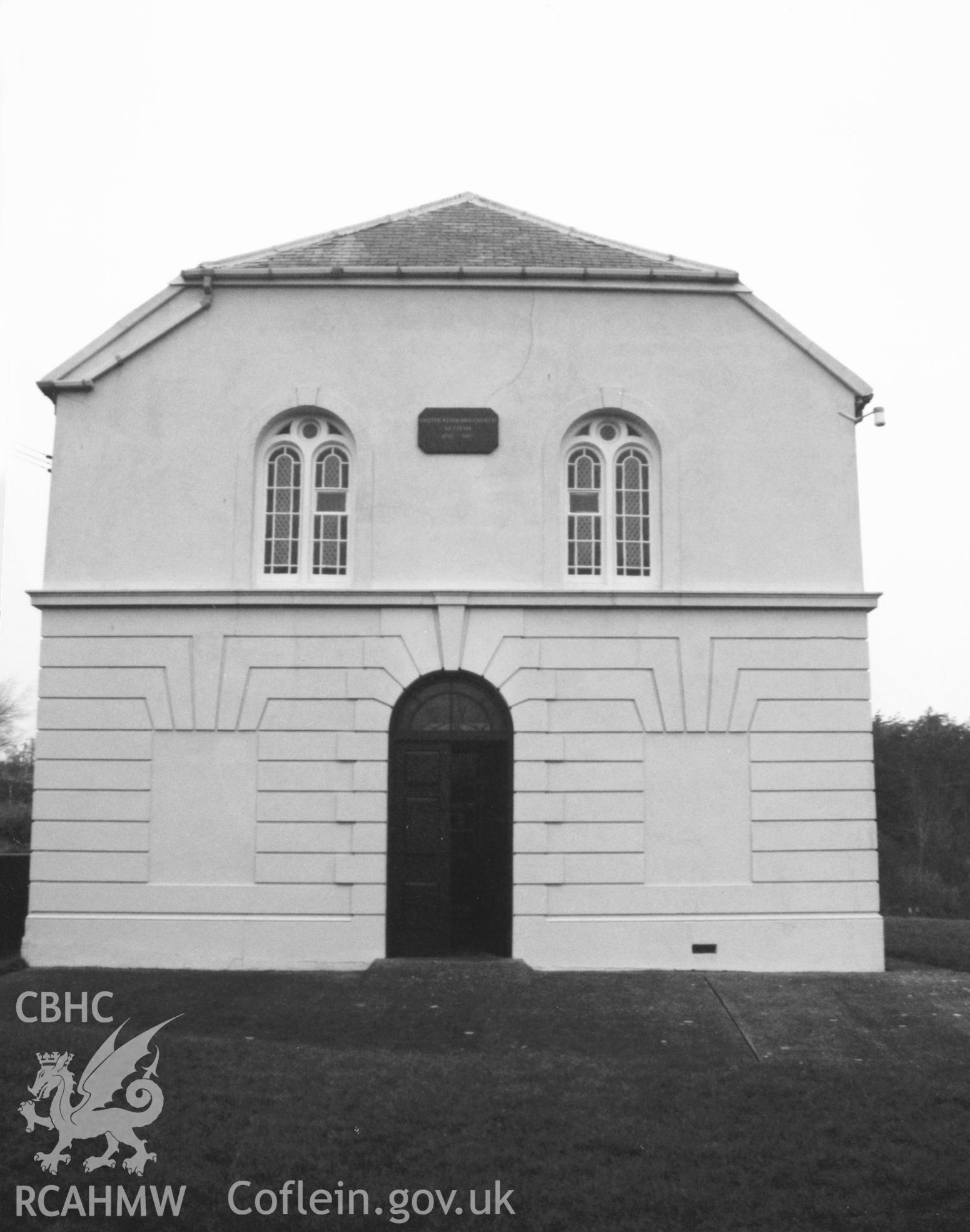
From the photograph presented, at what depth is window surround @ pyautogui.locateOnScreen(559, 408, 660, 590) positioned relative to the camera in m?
15.9

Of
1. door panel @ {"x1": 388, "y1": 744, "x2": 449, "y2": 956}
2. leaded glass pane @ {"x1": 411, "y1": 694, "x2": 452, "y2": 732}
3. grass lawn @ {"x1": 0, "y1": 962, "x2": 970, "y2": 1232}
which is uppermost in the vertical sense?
leaded glass pane @ {"x1": 411, "y1": 694, "x2": 452, "y2": 732}

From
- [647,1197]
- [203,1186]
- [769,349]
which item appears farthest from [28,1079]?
[769,349]

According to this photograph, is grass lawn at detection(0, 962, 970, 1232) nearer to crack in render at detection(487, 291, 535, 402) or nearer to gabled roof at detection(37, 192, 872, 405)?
crack in render at detection(487, 291, 535, 402)

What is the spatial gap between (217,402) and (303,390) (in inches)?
44.0

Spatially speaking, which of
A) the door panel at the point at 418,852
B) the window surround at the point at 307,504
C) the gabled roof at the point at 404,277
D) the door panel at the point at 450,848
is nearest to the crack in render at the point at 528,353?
the gabled roof at the point at 404,277

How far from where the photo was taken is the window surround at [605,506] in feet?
52.3

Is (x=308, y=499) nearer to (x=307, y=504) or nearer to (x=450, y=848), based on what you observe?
(x=307, y=504)

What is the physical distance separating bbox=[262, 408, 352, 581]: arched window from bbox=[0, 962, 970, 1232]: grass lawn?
16.7 ft

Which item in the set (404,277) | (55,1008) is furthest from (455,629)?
(55,1008)

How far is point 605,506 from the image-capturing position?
16.1 m

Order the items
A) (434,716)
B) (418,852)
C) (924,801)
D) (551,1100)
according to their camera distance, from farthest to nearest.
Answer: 1. (924,801)
2. (434,716)
3. (418,852)
4. (551,1100)

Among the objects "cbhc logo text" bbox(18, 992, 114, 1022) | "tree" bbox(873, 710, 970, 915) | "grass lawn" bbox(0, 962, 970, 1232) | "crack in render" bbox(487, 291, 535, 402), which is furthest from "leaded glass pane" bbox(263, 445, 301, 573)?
"tree" bbox(873, 710, 970, 915)

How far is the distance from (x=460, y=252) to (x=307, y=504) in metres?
3.95

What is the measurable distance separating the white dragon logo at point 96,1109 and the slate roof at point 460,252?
34.8 ft
